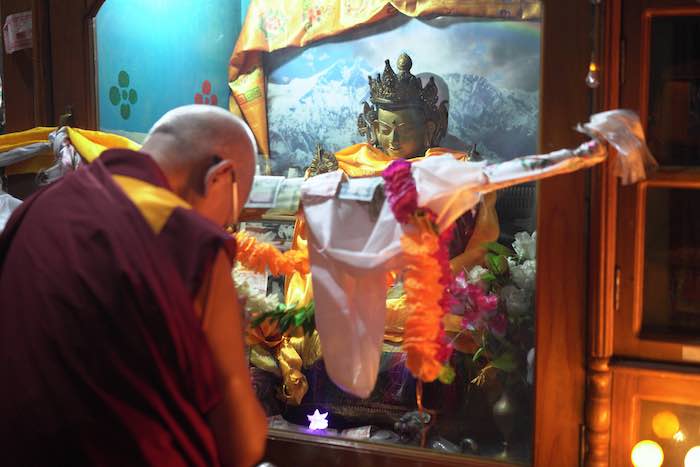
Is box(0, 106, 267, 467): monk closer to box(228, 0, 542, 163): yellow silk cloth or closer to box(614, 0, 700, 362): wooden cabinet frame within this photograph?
box(614, 0, 700, 362): wooden cabinet frame

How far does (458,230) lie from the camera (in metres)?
1.91

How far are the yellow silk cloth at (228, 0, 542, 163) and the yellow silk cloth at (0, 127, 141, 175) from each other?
535 millimetres

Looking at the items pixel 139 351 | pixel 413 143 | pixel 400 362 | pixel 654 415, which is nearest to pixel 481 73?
pixel 413 143

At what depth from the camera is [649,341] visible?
144cm

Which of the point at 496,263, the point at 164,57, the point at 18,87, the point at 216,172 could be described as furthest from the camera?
the point at 164,57

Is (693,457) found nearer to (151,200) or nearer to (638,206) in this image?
(638,206)

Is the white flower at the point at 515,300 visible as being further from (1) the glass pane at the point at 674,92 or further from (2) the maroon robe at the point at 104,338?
(2) the maroon robe at the point at 104,338

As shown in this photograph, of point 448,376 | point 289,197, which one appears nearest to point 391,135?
point 289,197

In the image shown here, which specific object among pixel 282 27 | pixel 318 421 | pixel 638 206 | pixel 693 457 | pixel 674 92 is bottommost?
pixel 318 421

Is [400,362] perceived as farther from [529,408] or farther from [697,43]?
[697,43]

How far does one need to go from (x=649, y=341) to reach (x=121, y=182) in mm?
1050

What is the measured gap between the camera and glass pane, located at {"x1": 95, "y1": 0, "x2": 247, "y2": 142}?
2109mm

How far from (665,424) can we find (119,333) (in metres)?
1.10

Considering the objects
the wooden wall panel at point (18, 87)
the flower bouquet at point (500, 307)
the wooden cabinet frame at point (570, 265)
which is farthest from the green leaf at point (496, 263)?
the wooden wall panel at point (18, 87)
